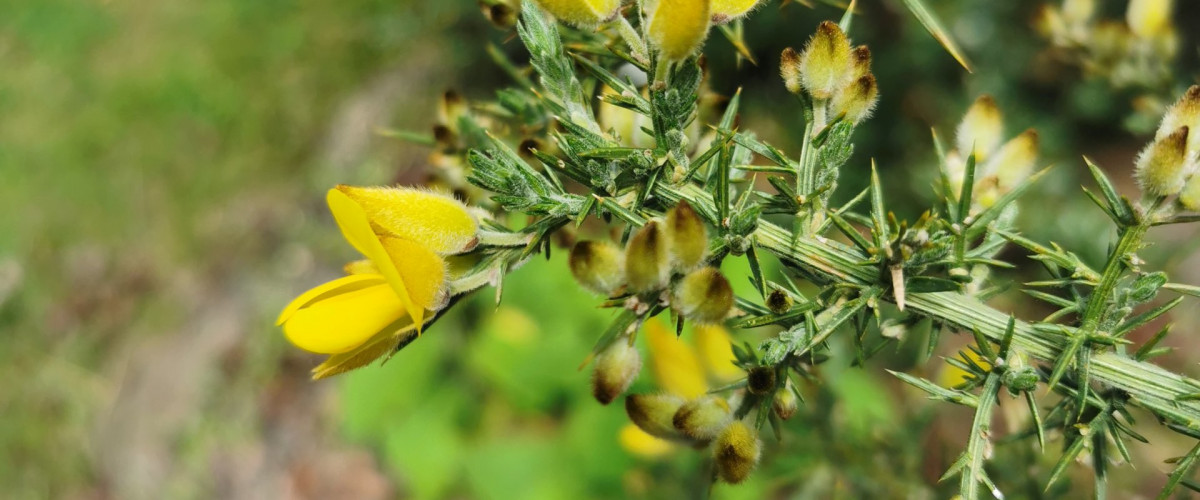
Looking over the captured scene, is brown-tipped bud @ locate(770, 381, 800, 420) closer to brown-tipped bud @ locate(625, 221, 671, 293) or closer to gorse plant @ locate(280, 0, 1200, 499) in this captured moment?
gorse plant @ locate(280, 0, 1200, 499)

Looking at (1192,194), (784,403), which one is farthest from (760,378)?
(1192,194)

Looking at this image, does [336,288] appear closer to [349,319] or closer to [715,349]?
[349,319]

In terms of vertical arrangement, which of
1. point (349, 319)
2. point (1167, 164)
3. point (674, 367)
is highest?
point (1167, 164)

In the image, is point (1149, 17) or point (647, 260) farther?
point (1149, 17)

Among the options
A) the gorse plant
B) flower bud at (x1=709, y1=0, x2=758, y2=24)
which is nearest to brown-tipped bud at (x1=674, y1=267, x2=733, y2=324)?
the gorse plant

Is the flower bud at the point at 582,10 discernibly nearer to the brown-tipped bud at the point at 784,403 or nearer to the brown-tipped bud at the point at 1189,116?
the brown-tipped bud at the point at 784,403
